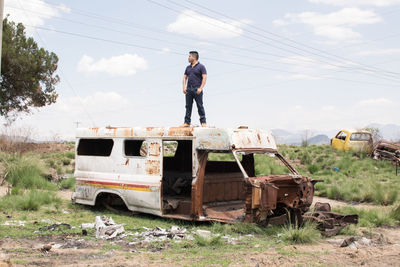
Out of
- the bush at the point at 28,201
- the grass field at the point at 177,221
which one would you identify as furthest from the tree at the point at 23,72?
the bush at the point at 28,201

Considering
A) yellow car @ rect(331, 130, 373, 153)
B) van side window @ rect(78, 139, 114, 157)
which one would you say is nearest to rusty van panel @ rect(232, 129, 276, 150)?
van side window @ rect(78, 139, 114, 157)

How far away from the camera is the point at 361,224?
32.2 feet

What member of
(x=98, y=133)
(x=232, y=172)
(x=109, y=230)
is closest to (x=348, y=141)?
A: (x=232, y=172)

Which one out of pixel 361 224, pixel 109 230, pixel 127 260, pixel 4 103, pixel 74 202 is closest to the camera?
pixel 127 260

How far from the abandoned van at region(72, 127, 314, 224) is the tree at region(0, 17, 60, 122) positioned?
15444 mm

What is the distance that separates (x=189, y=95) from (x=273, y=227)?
3.83m

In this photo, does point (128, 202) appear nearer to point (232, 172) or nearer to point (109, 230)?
point (109, 230)

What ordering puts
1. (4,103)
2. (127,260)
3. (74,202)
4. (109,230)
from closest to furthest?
(127,260) < (109,230) < (74,202) < (4,103)

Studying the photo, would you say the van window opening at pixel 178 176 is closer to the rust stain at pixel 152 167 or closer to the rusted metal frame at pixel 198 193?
the rust stain at pixel 152 167

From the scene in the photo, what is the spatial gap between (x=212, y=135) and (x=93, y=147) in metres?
4.11

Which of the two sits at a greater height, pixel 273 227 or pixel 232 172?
pixel 232 172

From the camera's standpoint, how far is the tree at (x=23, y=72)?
24734 mm

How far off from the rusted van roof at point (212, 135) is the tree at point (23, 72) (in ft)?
54.8

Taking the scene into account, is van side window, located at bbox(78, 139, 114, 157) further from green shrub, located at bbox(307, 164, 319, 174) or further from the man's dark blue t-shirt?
green shrub, located at bbox(307, 164, 319, 174)
